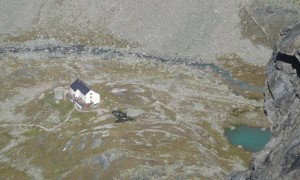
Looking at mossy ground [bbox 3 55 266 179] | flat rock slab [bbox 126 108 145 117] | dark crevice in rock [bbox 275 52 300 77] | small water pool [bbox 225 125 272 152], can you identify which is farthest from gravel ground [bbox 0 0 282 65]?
dark crevice in rock [bbox 275 52 300 77]

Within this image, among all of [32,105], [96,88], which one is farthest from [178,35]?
[32,105]

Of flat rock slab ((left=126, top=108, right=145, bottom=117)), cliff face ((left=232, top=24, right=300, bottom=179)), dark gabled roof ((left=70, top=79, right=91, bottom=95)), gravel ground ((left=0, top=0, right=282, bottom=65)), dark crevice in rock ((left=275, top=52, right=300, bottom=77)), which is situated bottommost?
flat rock slab ((left=126, top=108, right=145, bottom=117))

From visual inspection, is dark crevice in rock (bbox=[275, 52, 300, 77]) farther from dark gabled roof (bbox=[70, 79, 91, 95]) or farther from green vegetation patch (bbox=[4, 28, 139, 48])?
green vegetation patch (bbox=[4, 28, 139, 48])

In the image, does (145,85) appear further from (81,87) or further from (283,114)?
(283,114)

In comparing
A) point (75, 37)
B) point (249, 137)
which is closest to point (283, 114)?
point (249, 137)

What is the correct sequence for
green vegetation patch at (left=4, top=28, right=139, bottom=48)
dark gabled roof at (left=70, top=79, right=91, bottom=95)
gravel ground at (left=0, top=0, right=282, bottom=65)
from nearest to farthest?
dark gabled roof at (left=70, top=79, right=91, bottom=95) < gravel ground at (left=0, top=0, right=282, bottom=65) < green vegetation patch at (left=4, top=28, right=139, bottom=48)

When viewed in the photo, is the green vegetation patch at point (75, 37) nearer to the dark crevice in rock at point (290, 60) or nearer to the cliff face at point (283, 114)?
the cliff face at point (283, 114)
